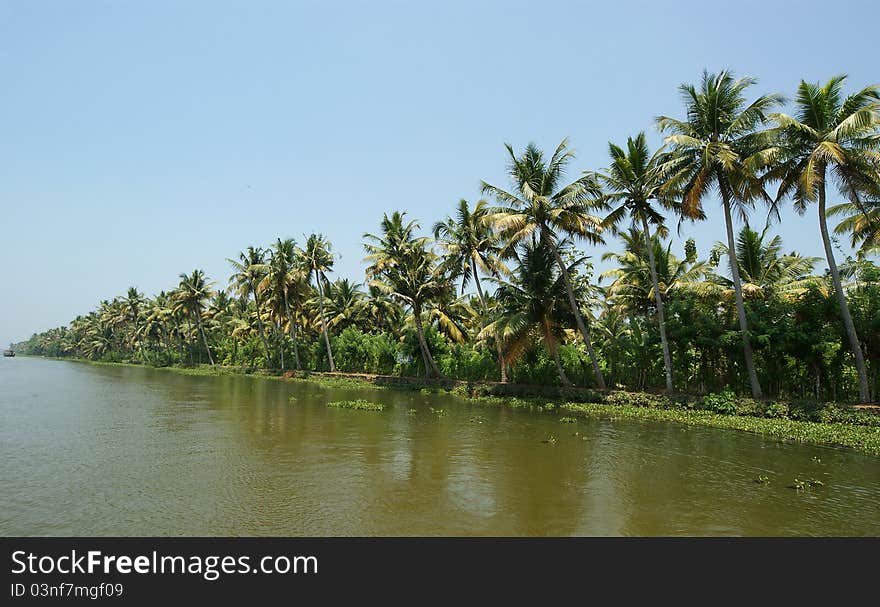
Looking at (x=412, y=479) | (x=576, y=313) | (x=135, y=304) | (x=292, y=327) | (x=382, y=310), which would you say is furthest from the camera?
(x=135, y=304)

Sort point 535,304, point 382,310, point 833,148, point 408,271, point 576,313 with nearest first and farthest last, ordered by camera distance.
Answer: point 833,148, point 576,313, point 535,304, point 408,271, point 382,310

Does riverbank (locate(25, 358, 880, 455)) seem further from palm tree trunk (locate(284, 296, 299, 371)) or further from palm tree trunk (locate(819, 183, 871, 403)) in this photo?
palm tree trunk (locate(284, 296, 299, 371))

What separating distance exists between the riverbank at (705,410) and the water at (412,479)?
0.97 meters

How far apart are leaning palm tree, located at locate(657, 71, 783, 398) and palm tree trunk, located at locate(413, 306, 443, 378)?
17.0 meters

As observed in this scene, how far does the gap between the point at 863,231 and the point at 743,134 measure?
236 inches

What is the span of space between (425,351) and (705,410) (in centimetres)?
1806

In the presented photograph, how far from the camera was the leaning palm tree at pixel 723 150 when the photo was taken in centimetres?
1820

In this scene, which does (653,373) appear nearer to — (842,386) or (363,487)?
(842,386)

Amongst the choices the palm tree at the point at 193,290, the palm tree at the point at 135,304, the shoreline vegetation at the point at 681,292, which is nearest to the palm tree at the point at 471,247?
the shoreline vegetation at the point at 681,292

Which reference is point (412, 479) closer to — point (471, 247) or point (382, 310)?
point (471, 247)

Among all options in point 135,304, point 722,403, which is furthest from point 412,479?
point 135,304

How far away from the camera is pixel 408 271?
108 ft

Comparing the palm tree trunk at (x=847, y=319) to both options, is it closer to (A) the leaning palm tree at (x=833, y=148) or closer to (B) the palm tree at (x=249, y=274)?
(A) the leaning palm tree at (x=833, y=148)
